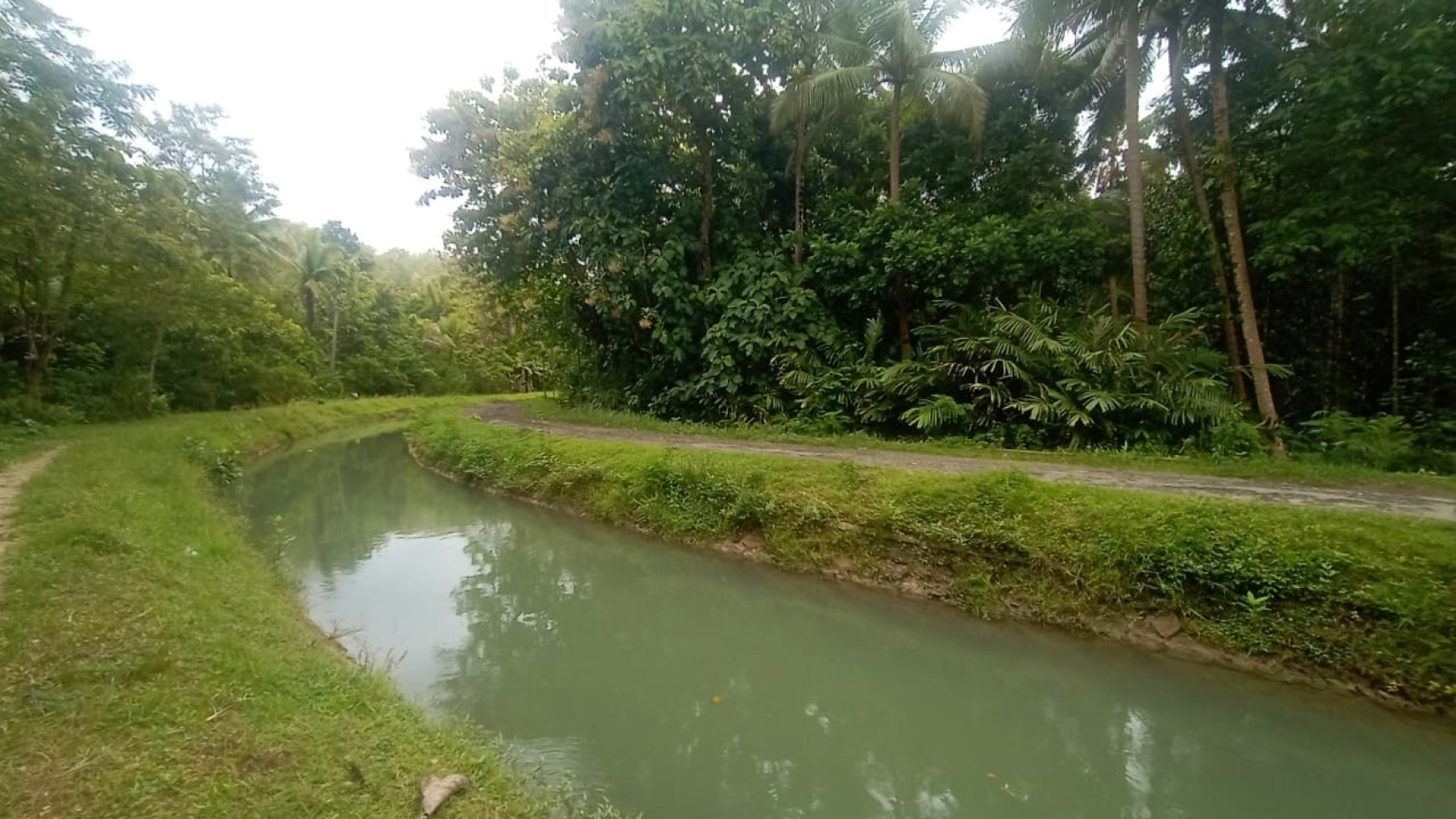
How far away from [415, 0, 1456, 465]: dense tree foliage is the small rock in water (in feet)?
15.2

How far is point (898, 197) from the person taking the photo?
13.9 m

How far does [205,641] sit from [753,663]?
3940 mm

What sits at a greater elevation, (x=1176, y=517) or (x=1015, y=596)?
(x=1176, y=517)

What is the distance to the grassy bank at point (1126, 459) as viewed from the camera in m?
7.69

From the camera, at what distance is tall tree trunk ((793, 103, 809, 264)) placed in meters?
15.0

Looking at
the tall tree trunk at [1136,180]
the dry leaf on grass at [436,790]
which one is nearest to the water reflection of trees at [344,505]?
the dry leaf on grass at [436,790]

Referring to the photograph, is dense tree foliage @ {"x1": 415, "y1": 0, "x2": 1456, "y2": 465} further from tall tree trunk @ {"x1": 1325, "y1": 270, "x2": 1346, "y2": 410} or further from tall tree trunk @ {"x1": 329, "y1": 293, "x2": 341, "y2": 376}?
tall tree trunk @ {"x1": 329, "y1": 293, "x2": 341, "y2": 376}

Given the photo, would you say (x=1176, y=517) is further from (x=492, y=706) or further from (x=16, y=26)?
(x=16, y=26)

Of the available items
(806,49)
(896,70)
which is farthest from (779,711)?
(806,49)

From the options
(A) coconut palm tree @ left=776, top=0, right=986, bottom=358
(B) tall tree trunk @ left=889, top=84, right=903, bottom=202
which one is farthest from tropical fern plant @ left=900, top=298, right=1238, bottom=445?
(B) tall tree trunk @ left=889, top=84, right=903, bottom=202

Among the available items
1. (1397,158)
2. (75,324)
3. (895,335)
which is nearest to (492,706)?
(895,335)

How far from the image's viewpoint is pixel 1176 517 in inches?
238

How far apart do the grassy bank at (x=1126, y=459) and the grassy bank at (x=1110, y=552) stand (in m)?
2.28

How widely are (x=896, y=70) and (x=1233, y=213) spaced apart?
20.9 feet
